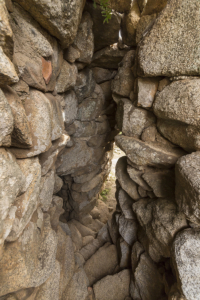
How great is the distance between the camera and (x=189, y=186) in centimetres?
107

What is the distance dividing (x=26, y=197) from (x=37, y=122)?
0.50m

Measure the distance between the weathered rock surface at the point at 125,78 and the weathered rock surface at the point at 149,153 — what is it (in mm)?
560

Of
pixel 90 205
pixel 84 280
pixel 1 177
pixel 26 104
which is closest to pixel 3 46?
pixel 26 104

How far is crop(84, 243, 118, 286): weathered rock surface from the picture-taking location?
2.21 meters

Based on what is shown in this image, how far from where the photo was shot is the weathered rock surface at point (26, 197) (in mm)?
956

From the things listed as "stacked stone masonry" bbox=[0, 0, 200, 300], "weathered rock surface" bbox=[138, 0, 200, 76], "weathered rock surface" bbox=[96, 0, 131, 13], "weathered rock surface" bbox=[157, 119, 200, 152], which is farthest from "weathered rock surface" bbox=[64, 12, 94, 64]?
"weathered rock surface" bbox=[157, 119, 200, 152]

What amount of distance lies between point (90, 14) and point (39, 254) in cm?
237

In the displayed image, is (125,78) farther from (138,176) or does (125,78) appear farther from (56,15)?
(138,176)

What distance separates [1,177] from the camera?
2.38 feet

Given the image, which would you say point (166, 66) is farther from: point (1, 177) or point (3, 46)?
point (1, 177)

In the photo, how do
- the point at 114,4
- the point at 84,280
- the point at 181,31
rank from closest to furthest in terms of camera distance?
1. the point at 181,31
2. the point at 114,4
3. the point at 84,280

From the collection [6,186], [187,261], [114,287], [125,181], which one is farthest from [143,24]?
[114,287]

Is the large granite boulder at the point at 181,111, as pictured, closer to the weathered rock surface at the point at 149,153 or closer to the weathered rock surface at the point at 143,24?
the weathered rock surface at the point at 149,153

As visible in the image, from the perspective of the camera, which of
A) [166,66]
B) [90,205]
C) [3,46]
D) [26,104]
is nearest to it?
[3,46]
